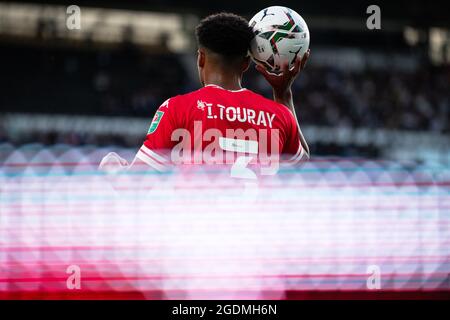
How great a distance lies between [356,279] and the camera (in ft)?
26.9

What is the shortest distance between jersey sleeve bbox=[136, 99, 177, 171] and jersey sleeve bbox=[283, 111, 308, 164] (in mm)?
635

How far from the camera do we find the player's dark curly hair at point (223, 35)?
403cm

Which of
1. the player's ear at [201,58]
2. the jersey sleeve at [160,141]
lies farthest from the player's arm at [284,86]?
the jersey sleeve at [160,141]

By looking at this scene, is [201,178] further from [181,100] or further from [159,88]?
[159,88]

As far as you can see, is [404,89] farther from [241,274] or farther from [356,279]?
[241,274]

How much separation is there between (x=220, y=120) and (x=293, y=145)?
0.51 m

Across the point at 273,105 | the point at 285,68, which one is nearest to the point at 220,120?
the point at 273,105

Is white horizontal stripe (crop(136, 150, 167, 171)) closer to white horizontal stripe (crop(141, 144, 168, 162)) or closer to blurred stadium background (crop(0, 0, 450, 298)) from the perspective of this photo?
white horizontal stripe (crop(141, 144, 168, 162))

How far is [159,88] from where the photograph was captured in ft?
68.3

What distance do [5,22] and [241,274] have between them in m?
19.6

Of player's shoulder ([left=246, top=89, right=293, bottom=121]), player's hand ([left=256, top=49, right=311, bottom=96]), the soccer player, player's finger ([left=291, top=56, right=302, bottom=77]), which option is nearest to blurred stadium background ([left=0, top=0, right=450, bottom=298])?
the soccer player

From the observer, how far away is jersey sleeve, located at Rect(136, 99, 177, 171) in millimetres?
3830

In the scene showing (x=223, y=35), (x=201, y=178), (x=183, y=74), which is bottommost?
(x=201, y=178)
